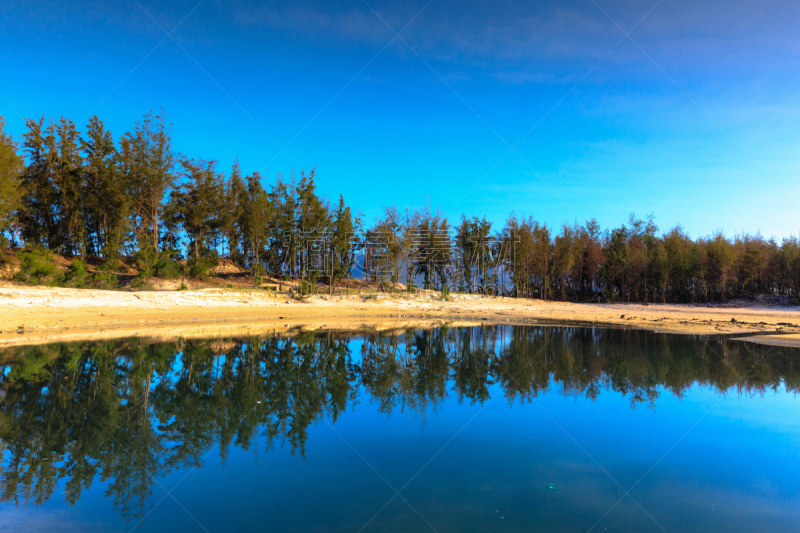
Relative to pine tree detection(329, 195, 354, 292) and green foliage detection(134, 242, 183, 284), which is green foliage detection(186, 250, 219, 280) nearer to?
green foliage detection(134, 242, 183, 284)

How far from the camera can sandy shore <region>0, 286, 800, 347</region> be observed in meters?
14.6

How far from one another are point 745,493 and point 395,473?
3373mm

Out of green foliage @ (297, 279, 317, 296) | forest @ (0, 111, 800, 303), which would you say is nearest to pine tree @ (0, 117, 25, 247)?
forest @ (0, 111, 800, 303)

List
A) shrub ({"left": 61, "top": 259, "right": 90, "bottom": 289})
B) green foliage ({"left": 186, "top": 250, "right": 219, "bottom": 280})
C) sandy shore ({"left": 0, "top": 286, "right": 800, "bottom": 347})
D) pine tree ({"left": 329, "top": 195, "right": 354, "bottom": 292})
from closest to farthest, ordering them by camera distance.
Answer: sandy shore ({"left": 0, "top": 286, "right": 800, "bottom": 347}) < shrub ({"left": 61, "top": 259, "right": 90, "bottom": 289}) < green foliage ({"left": 186, "top": 250, "right": 219, "bottom": 280}) < pine tree ({"left": 329, "top": 195, "right": 354, "bottom": 292})

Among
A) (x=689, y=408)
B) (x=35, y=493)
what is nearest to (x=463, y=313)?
(x=689, y=408)

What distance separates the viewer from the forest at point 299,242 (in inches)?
1088

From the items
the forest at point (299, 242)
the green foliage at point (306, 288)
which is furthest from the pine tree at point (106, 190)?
the green foliage at point (306, 288)

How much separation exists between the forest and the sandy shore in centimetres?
401

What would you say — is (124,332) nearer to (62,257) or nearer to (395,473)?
(395,473)

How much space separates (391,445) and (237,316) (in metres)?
16.3

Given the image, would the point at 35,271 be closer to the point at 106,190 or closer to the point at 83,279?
the point at 83,279

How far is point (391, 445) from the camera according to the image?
18.1 feet

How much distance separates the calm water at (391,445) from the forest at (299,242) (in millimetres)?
17945

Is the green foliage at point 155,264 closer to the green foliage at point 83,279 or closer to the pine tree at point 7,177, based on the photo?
the green foliage at point 83,279
